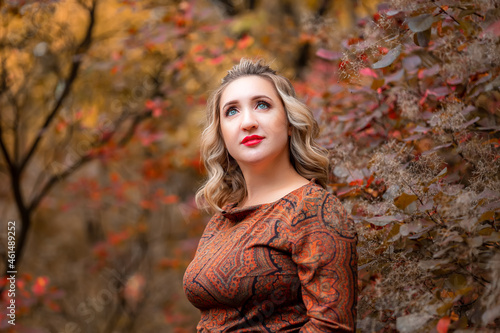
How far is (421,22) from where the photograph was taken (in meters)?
1.53

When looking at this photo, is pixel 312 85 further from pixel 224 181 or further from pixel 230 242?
pixel 230 242

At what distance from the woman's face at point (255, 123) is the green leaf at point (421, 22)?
0.67m

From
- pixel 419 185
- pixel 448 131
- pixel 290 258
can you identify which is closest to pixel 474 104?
pixel 448 131

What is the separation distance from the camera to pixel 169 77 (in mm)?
5039

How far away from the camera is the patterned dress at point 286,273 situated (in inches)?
61.1

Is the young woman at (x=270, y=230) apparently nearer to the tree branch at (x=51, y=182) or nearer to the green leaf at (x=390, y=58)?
the green leaf at (x=390, y=58)

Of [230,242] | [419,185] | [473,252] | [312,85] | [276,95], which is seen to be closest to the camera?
[473,252]

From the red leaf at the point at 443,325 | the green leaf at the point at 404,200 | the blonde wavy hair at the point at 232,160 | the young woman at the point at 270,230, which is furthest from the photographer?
the blonde wavy hair at the point at 232,160

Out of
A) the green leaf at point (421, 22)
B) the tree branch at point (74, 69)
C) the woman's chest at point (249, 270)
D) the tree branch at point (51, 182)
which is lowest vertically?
the tree branch at point (51, 182)

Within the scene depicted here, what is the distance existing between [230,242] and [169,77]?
3.51m

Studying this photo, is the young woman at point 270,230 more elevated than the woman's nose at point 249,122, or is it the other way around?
the woman's nose at point 249,122

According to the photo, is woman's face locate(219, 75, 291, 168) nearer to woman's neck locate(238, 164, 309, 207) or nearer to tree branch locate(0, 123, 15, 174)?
woman's neck locate(238, 164, 309, 207)

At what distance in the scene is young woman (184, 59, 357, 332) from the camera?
1.58 m

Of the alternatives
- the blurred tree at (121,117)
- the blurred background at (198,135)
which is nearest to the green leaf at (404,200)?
the blurred background at (198,135)
